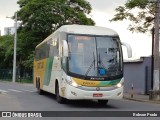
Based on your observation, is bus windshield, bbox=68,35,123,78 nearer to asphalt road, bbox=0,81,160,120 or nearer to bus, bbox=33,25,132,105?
bus, bbox=33,25,132,105

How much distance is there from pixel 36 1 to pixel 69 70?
4223 centimetres

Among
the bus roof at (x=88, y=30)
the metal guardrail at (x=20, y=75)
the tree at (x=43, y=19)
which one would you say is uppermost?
the tree at (x=43, y=19)

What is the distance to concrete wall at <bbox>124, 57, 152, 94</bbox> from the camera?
98.0 feet

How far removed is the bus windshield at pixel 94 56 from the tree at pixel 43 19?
38535 millimetres

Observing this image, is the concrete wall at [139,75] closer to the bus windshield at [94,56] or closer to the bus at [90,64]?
the bus at [90,64]

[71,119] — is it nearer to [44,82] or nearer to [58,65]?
[58,65]

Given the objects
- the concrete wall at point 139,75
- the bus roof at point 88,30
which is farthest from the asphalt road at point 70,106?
the concrete wall at point 139,75

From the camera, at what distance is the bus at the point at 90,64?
1777 cm

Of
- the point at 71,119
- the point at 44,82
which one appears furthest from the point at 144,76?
the point at 71,119

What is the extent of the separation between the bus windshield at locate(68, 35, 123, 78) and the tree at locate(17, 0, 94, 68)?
126ft

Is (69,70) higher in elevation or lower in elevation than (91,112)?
higher

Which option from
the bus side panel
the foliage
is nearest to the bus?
the bus side panel

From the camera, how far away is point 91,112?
633 inches

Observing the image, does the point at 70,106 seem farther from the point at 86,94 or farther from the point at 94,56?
the point at 94,56
